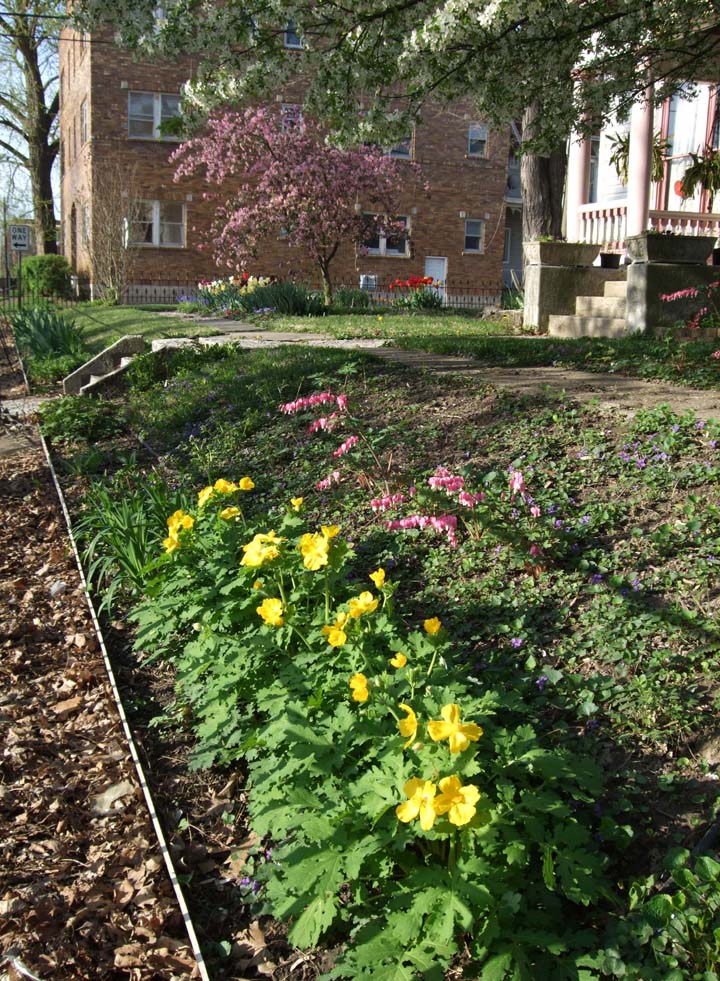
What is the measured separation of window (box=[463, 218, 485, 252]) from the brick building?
0.03 meters

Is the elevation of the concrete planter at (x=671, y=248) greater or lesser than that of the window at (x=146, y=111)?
lesser

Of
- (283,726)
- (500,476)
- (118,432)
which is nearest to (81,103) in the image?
(118,432)

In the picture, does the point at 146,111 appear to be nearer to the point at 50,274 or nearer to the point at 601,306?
the point at 50,274

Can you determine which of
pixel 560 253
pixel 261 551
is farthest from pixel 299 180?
pixel 261 551

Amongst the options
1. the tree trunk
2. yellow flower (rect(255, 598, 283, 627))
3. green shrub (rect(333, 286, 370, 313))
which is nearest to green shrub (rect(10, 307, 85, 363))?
the tree trunk

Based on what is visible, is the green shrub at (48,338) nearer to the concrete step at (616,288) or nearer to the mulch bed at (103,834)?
the concrete step at (616,288)

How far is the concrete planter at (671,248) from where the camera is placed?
9008 mm

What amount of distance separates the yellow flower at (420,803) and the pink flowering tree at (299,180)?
1850 cm

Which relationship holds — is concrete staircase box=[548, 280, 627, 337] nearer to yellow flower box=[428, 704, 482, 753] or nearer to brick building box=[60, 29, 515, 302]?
yellow flower box=[428, 704, 482, 753]

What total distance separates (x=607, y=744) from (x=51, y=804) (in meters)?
1.86

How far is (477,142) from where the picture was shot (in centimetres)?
2995

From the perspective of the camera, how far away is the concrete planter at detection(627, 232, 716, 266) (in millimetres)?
9008

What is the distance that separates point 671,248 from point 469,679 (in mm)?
7195

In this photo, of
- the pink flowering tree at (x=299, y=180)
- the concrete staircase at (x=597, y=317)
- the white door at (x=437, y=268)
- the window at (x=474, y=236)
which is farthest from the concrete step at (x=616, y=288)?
the window at (x=474, y=236)
